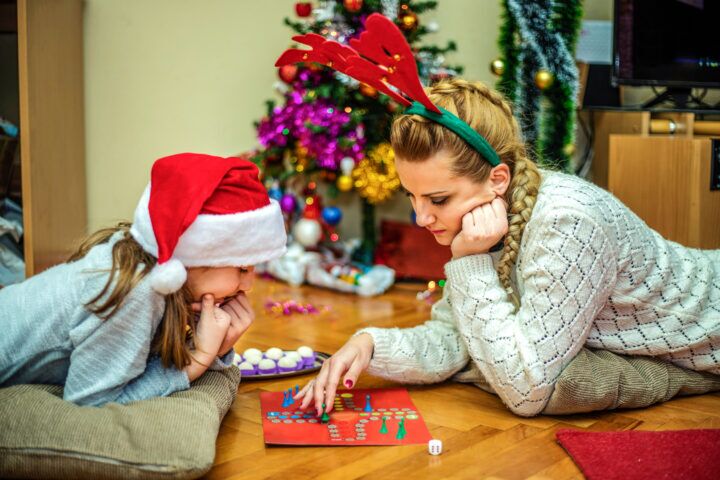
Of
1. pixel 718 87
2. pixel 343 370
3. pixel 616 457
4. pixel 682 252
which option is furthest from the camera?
pixel 718 87

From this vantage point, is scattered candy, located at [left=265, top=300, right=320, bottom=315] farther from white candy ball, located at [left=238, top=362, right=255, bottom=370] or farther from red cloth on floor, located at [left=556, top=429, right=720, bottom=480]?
red cloth on floor, located at [left=556, top=429, right=720, bottom=480]

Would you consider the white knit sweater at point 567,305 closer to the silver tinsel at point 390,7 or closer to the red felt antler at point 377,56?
the red felt antler at point 377,56

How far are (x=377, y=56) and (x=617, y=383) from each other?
704 millimetres

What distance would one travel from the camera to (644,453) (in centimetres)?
Result: 130

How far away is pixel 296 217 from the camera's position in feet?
10.5

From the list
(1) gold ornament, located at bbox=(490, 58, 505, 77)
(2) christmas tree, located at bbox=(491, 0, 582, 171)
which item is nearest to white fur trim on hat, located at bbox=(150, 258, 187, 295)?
(2) christmas tree, located at bbox=(491, 0, 582, 171)

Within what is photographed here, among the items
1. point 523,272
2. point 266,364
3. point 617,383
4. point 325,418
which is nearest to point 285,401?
point 325,418

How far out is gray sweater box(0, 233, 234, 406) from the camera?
1297mm

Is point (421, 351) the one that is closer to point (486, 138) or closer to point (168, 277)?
point (486, 138)

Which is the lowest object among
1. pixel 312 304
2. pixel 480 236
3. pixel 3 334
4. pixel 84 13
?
pixel 312 304

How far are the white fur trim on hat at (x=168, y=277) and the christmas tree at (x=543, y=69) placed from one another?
1.61 metres

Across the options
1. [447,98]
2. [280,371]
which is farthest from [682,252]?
[280,371]

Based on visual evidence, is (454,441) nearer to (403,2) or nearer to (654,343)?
(654,343)

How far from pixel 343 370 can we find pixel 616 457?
48cm
